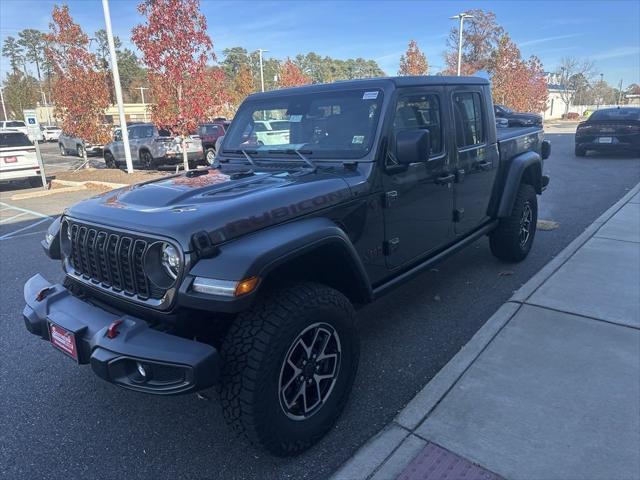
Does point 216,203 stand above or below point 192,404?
above

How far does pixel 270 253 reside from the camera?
7.55ft

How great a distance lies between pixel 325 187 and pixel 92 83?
15.3m

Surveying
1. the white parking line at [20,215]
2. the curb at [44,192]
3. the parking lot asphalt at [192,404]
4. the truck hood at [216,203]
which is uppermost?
the truck hood at [216,203]

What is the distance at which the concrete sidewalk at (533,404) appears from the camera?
2385 mm

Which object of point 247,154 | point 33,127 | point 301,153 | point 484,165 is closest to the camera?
point 301,153

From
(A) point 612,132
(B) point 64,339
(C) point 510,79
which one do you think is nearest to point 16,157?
(B) point 64,339

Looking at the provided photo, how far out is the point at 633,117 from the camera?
14742 mm

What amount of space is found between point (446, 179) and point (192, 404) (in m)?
2.57

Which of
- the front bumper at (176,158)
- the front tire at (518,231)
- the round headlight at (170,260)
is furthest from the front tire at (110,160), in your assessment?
the round headlight at (170,260)

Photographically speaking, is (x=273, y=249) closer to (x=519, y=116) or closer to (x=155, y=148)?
(x=155, y=148)

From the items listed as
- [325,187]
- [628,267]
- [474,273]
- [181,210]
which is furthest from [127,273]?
[628,267]

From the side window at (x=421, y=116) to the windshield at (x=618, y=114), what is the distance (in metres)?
14.1

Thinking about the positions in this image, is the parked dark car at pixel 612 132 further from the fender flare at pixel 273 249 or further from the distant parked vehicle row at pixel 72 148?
the distant parked vehicle row at pixel 72 148

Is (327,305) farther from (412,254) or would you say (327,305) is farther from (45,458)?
(45,458)
